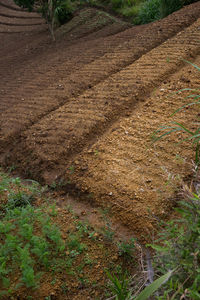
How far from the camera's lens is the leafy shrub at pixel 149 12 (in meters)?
7.49

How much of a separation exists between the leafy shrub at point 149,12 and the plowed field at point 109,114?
156cm

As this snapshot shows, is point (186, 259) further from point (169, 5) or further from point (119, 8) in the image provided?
point (119, 8)

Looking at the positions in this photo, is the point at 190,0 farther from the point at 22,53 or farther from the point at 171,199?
the point at 171,199

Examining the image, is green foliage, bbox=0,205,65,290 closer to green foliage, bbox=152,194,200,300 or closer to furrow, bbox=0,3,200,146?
green foliage, bbox=152,194,200,300

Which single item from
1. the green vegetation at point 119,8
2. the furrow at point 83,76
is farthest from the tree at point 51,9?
the furrow at point 83,76

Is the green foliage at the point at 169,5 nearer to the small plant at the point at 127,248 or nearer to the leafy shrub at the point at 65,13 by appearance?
the leafy shrub at the point at 65,13

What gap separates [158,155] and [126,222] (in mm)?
749

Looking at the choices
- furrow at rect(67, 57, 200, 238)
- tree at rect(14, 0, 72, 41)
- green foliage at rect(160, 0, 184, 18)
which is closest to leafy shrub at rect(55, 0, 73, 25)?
tree at rect(14, 0, 72, 41)

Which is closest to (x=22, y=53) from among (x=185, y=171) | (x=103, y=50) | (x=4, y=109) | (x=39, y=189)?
(x=103, y=50)

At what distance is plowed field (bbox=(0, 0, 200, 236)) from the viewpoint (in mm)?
2449

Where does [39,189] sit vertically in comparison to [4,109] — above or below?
below

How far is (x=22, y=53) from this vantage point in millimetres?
7379

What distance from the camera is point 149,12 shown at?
297 inches

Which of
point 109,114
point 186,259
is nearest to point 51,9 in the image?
point 109,114
